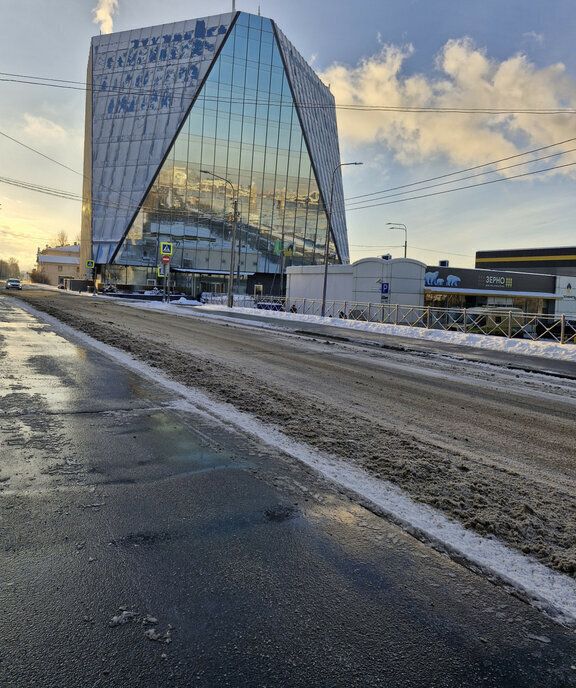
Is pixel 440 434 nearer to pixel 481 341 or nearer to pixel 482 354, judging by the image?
pixel 482 354

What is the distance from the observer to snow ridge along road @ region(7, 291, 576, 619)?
3.02 meters

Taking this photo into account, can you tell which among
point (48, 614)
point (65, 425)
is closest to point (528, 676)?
point (48, 614)

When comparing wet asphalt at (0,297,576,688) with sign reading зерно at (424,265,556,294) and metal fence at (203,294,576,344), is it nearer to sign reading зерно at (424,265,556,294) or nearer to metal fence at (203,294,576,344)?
metal fence at (203,294,576,344)

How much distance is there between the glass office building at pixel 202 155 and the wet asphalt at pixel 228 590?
185ft

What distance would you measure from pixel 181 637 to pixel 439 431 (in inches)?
169

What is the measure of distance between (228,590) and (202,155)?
64.7 metres

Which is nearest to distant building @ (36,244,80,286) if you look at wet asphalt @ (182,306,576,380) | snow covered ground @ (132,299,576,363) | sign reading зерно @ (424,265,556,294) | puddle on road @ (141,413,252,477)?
sign reading зерно @ (424,265,556,294)

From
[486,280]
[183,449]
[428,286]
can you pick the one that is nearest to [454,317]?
[428,286]

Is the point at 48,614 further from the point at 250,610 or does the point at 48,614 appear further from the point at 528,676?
the point at 528,676

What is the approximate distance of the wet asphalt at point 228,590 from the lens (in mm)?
1866

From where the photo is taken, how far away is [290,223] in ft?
211

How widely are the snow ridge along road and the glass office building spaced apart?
5022 centimetres

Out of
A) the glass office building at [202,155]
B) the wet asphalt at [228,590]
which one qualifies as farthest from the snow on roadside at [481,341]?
the glass office building at [202,155]

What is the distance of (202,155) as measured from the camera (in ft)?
197
